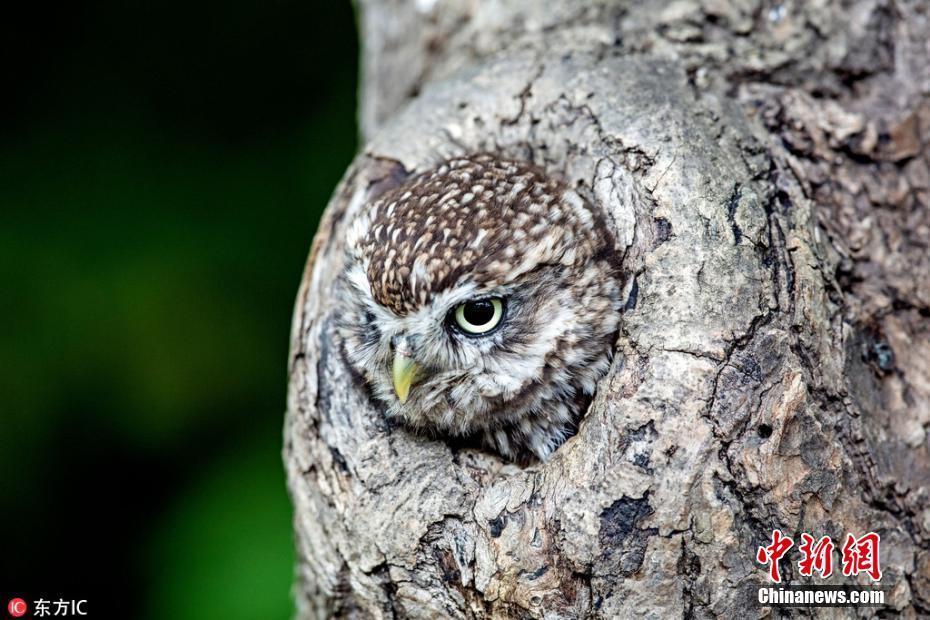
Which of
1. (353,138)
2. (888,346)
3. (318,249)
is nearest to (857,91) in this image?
(888,346)

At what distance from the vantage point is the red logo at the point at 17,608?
3.13 meters

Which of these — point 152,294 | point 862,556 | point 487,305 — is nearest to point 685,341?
point 487,305

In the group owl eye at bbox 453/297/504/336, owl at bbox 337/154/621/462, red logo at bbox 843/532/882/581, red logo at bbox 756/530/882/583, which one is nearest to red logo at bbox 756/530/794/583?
red logo at bbox 756/530/882/583

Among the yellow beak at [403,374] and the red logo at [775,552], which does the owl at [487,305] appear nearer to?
the yellow beak at [403,374]

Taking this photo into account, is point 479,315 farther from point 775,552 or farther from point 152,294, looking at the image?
point 152,294

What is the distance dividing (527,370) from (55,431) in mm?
2346

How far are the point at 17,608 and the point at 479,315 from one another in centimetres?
233

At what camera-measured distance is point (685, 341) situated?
1.96 metres

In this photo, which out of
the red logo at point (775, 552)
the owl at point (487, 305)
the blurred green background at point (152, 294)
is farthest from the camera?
the blurred green background at point (152, 294)

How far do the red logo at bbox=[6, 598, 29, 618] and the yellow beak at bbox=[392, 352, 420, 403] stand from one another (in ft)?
6.52

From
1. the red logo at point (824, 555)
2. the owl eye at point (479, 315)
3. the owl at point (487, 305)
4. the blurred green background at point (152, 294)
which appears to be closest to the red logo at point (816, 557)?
the red logo at point (824, 555)

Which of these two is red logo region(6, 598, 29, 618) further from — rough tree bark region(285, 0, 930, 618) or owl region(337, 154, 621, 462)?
owl region(337, 154, 621, 462)

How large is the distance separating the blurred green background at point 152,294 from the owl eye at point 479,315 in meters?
1.74

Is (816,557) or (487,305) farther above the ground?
(487,305)
